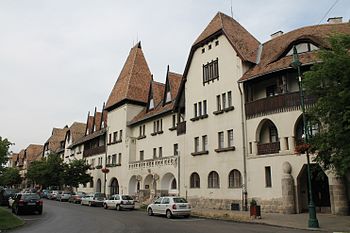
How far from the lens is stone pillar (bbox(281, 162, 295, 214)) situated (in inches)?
930

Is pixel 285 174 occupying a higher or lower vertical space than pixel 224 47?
lower

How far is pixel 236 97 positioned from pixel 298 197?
9315mm

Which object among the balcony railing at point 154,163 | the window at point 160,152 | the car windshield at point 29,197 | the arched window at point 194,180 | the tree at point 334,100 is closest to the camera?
the tree at point 334,100

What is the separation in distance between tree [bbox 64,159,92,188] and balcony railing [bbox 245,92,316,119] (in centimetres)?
3258

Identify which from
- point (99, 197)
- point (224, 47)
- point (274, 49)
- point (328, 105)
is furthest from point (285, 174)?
point (99, 197)

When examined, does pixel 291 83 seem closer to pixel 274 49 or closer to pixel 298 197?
pixel 274 49

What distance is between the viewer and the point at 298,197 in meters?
23.9

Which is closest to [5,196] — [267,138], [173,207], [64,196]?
[64,196]

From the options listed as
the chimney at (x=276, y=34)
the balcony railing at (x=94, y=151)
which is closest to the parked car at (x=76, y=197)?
the balcony railing at (x=94, y=151)

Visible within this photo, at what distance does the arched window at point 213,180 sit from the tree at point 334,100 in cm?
1356

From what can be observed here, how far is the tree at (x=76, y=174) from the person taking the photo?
5190cm

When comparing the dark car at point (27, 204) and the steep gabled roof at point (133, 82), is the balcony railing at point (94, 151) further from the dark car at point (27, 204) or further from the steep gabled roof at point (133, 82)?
the dark car at point (27, 204)

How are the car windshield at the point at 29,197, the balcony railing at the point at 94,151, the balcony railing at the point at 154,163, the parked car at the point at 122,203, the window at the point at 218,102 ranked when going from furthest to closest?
the balcony railing at the point at 94,151 < the balcony railing at the point at 154,163 < the parked car at the point at 122,203 < the window at the point at 218,102 < the car windshield at the point at 29,197

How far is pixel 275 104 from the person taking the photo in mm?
25672
